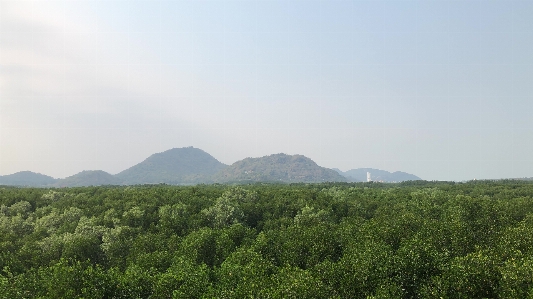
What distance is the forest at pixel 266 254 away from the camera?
3597 cm

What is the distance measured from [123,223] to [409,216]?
249 ft

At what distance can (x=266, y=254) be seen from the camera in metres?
56.1

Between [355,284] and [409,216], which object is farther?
[409,216]

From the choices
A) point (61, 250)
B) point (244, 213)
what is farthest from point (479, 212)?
point (61, 250)

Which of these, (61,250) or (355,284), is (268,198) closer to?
(61,250)

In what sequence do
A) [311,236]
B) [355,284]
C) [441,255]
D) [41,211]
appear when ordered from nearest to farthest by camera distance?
1. [355,284]
2. [441,255]
3. [311,236]
4. [41,211]

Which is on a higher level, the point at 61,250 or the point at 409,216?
the point at 409,216

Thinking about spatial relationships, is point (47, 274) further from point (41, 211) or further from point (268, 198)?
point (268, 198)

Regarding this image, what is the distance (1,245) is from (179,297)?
188 ft

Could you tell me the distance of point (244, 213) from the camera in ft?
337

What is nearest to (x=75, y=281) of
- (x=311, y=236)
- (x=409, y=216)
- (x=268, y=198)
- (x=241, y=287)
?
(x=241, y=287)

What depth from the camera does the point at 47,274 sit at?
153 ft

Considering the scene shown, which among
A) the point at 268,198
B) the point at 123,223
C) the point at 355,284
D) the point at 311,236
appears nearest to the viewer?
the point at 355,284

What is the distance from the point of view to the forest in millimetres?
35969
